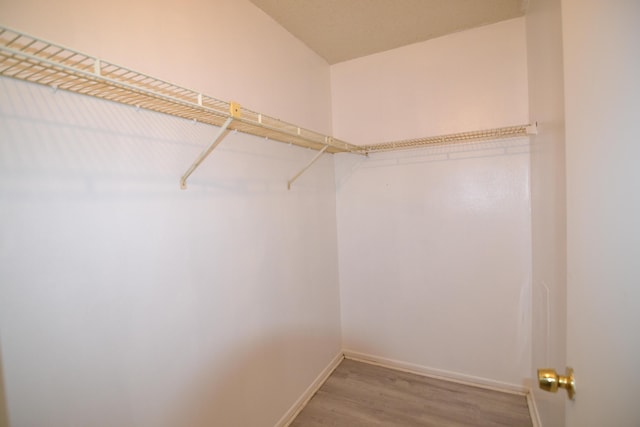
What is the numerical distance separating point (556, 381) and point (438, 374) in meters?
1.91

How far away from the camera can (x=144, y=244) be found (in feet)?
3.59

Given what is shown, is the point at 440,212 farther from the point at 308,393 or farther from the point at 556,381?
the point at 308,393

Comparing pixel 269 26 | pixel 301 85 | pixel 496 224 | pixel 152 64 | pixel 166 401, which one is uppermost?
pixel 269 26

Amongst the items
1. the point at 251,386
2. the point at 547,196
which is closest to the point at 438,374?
the point at 251,386

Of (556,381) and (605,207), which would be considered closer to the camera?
(605,207)

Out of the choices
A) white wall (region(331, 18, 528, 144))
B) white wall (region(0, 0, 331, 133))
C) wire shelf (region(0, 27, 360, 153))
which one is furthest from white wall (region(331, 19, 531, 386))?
wire shelf (region(0, 27, 360, 153))

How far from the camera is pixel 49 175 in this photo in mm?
840

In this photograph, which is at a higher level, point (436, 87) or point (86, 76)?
point (436, 87)

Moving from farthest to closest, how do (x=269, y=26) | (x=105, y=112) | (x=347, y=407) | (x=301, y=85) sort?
(x=301, y=85)
(x=347, y=407)
(x=269, y=26)
(x=105, y=112)

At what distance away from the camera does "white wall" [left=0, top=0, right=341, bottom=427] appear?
80cm

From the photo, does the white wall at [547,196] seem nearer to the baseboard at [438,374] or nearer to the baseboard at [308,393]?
the baseboard at [438,374]

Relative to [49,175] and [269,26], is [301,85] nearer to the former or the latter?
[269,26]

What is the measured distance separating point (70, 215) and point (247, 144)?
0.93m

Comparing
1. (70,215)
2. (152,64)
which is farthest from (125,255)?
(152,64)
